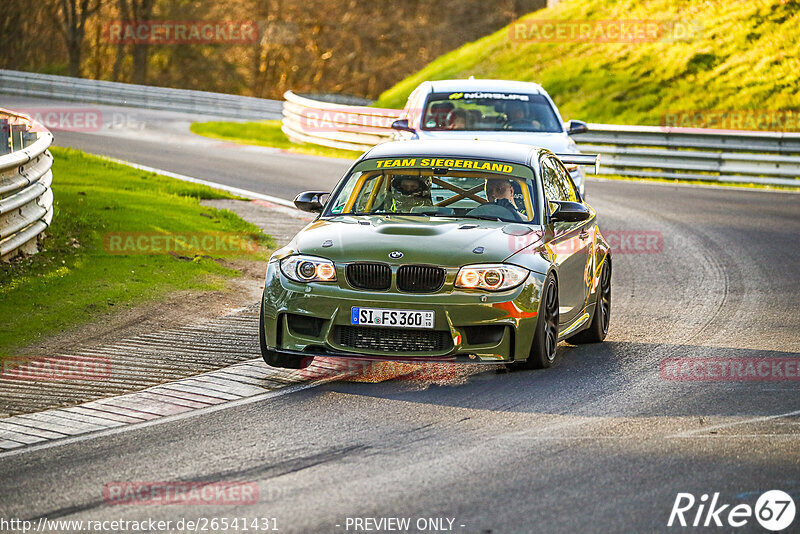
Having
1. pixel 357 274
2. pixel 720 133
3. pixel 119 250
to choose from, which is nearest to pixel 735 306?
pixel 357 274

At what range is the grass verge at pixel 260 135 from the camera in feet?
97.8

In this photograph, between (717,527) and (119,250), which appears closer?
(717,527)

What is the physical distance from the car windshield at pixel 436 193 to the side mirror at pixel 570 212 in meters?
0.19

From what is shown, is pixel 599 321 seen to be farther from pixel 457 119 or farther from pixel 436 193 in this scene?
pixel 457 119

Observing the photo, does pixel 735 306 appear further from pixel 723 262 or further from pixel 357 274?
pixel 357 274

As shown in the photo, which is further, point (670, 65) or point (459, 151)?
point (670, 65)

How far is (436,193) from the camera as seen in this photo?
32.8ft

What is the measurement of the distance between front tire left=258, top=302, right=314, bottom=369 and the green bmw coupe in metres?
0.01

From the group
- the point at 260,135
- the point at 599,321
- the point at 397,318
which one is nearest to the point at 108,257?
the point at 599,321

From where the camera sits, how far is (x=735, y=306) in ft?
39.4

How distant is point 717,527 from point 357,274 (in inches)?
143

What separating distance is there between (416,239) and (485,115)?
28.6 ft

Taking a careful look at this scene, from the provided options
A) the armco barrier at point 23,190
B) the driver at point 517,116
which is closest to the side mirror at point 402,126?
the driver at point 517,116

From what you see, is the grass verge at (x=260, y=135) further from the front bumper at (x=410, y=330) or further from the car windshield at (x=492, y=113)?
the front bumper at (x=410, y=330)
